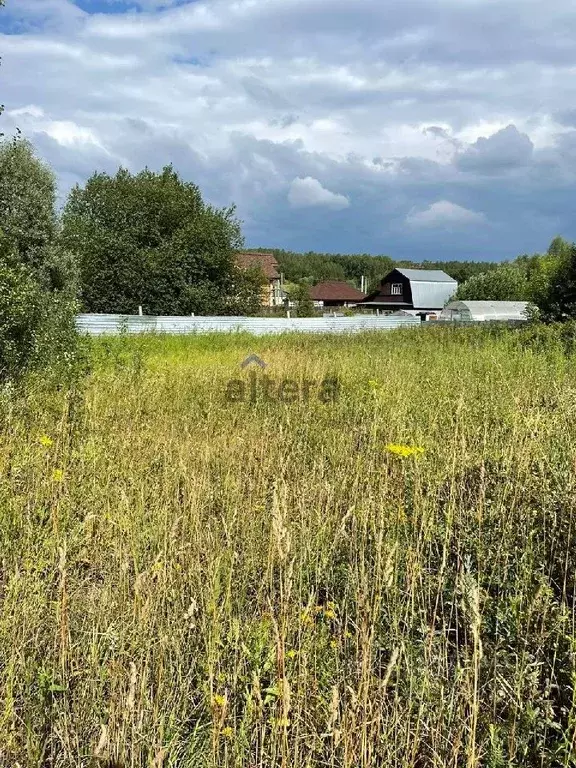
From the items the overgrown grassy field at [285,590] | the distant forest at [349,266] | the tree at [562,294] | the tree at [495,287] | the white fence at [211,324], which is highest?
the distant forest at [349,266]

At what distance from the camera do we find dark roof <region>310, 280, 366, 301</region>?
76.2 m

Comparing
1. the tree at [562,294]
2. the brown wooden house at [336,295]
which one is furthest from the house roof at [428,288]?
the tree at [562,294]

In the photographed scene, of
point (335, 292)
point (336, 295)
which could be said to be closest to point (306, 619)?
point (336, 295)

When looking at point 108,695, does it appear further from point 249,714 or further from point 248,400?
point 248,400

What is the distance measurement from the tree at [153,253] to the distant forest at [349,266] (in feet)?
234

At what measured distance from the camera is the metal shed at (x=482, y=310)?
50359mm

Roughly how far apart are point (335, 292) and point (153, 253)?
51.1 m

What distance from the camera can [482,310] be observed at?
51156mm

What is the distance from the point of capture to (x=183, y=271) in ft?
92.5

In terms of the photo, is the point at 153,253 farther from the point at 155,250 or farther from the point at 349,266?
the point at 349,266

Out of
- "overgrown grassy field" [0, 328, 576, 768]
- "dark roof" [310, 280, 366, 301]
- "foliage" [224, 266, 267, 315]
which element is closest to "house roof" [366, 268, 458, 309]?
"dark roof" [310, 280, 366, 301]

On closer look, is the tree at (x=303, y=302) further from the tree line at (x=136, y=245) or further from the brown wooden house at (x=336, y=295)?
the brown wooden house at (x=336, y=295)

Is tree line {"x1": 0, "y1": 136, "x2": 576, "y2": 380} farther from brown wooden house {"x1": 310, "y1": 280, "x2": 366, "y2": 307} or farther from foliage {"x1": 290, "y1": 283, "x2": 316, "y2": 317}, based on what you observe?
brown wooden house {"x1": 310, "y1": 280, "x2": 366, "y2": 307}

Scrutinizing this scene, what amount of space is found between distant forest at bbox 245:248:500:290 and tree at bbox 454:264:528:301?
3751cm
